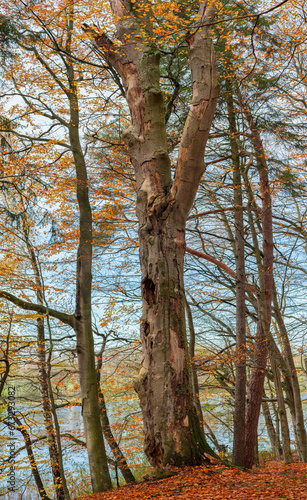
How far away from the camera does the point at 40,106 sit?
8086 mm

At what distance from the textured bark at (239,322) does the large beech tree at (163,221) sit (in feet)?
5.61

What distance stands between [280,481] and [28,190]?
6.01 metres

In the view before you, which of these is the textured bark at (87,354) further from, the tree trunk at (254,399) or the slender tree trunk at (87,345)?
the tree trunk at (254,399)

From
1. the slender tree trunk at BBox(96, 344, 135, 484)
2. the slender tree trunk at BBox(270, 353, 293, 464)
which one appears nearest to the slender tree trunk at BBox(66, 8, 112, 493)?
the slender tree trunk at BBox(96, 344, 135, 484)

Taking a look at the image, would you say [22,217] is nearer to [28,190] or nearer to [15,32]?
[28,190]

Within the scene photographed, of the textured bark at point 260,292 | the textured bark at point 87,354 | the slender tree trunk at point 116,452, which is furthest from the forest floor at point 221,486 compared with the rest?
the slender tree trunk at point 116,452

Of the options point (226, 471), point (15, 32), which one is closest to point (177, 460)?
point (226, 471)

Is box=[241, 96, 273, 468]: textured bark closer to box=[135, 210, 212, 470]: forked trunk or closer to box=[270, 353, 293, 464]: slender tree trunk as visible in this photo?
box=[270, 353, 293, 464]: slender tree trunk

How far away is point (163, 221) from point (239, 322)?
3191mm

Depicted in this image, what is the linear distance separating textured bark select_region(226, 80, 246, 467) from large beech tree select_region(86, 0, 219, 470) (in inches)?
67.3

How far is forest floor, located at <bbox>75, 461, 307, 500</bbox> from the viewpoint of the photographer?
256 cm

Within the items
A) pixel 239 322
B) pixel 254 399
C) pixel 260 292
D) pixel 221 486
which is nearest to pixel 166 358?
pixel 221 486

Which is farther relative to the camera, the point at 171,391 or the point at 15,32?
the point at 15,32

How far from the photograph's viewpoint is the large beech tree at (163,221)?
3.54 metres
